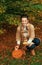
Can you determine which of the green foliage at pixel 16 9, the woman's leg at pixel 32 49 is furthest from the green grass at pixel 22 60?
the green foliage at pixel 16 9

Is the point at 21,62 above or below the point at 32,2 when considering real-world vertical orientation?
below

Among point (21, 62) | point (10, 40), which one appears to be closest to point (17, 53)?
point (21, 62)

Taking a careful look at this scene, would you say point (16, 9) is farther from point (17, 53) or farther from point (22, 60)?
point (22, 60)

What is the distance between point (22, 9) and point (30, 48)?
5.01ft

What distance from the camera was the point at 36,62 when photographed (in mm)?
7281

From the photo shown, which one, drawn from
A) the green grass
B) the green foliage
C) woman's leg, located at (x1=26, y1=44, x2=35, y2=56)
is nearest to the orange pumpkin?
the green grass

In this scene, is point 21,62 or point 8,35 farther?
point 8,35

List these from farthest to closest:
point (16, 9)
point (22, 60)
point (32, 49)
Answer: point (16, 9)
point (32, 49)
point (22, 60)

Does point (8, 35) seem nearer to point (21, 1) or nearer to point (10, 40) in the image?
point (10, 40)

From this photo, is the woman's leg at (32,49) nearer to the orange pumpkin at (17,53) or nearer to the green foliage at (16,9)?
the orange pumpkin at (17,53)

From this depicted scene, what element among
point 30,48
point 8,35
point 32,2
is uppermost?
point 32,2

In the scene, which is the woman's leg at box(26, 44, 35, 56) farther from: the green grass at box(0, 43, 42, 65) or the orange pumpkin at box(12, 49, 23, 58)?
the orange pumpkin at box(12, 49, 23, 58)

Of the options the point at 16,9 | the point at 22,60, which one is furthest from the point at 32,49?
the point at 16,9

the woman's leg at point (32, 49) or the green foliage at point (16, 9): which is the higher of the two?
the green foliage at point (16, 9)
